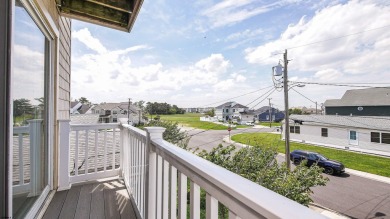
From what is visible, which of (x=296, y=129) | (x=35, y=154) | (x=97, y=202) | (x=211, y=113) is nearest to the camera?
(x=35, y=154)

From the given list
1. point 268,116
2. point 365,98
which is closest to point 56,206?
point 365,98

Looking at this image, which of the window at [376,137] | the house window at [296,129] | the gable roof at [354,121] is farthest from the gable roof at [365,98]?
the house window at [296,129]

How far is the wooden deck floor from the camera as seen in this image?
196 cm

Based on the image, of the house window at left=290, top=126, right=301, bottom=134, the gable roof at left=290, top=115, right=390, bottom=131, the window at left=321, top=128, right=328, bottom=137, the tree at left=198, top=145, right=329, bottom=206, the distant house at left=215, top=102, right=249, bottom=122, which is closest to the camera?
the tree at left=198, top=145, right=329, bottom=206

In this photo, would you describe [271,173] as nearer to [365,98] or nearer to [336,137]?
[336,137]

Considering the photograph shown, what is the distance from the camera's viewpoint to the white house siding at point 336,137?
13156 mm

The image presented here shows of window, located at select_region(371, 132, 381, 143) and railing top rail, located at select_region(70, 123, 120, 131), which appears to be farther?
window, located at select_region(371, 132, 381, 143)

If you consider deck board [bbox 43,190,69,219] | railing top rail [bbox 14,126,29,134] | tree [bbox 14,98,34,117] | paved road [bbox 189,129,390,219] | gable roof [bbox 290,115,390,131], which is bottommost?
paved road [bbox 189,129,390,219]

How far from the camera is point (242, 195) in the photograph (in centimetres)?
44

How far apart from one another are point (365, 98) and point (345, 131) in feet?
27.6

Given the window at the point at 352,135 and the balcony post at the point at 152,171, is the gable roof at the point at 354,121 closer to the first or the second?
the window at the point at 352,135

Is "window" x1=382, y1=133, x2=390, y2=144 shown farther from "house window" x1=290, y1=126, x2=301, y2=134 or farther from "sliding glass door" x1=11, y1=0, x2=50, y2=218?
"sliding glass door" x1=11, y1=0, x2=50, y2=218

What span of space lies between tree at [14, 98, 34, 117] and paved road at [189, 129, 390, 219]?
306 inches

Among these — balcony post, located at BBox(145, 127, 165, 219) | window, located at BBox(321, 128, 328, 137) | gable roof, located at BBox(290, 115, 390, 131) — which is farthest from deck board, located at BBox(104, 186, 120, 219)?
window, located at BBox(321, 128, 328, 137)
